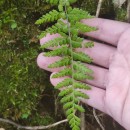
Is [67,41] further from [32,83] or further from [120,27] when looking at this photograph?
[32,83]

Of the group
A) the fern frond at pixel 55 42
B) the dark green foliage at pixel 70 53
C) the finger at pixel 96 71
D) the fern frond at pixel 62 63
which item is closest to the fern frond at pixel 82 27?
the dark green foliage at pixel 70 53

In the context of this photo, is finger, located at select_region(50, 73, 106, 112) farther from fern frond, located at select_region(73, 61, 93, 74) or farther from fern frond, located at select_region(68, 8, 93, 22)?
fern frond, located at select_region(68, 8, 93, 22)

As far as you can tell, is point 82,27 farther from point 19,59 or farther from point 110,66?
point 19,59

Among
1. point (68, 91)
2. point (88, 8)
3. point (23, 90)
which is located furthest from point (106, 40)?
point (23, 90)

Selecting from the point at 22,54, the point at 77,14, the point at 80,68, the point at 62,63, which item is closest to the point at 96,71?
the point at 80,68

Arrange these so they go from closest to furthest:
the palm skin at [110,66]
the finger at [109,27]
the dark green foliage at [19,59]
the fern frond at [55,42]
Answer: the fern frond at [55,42] < the palm skin at [110,66] < the finger at [109,27] < the dark green foliage at [19,59]

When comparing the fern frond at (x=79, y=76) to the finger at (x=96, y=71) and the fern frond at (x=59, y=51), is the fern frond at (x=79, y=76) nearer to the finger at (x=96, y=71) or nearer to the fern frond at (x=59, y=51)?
the fern frond at (x=59, y=51)
